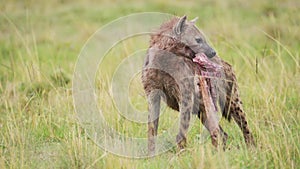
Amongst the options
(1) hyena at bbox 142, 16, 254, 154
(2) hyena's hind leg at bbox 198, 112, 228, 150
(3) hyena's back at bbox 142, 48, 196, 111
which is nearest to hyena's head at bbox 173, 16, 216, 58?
(1) hyena at bbox 142, 16, 254, 154

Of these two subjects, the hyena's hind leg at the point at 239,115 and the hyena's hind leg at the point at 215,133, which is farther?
the hyena's hind leg at the point at 239,115

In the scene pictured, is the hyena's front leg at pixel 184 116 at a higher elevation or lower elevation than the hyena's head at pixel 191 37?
lower

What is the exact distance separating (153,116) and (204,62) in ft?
2.02

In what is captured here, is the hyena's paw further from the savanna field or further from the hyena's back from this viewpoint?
the hyena's back

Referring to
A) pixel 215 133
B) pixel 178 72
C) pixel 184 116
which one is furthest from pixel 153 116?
pixel 215 133

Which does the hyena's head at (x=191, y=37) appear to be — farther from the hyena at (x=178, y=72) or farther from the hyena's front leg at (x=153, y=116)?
the hyena's front leg at (x=153, y=116)

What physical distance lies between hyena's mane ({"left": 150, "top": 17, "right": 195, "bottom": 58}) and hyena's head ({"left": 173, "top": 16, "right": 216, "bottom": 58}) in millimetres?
32

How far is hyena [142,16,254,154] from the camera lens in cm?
493

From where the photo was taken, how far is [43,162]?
4.80 meters

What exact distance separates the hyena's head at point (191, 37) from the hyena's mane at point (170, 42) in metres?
0.03

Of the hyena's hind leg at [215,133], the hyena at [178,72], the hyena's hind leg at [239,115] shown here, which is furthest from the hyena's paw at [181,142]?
the hyena's hind leg at [239,115]

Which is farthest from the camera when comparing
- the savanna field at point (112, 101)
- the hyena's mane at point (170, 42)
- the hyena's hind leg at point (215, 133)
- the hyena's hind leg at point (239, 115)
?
the hyena's hind leg at point (239, 115)

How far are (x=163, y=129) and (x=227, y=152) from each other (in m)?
1.14

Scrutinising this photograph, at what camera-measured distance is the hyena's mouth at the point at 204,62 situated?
4.97 m
